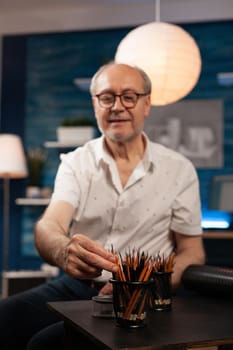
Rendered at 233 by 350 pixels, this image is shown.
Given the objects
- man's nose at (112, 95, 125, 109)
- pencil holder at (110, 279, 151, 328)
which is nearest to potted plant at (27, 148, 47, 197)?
man's nose at (112, 95, 125, 109)

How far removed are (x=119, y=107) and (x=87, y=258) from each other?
0.76 m

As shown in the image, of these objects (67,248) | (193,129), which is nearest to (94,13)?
(193,129)

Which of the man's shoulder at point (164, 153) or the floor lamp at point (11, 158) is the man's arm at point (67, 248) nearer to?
the man's shoulder at point (164, 153)

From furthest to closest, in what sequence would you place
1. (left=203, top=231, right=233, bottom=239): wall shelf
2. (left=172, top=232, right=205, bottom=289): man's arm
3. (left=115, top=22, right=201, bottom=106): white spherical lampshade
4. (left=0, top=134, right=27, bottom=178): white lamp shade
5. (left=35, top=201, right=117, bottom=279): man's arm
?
(left=0, top=134, right=27, bottom=178): white lamp shade → (left=203, top=231, right=233, bottom=239): wall shelf → (left=115, top=22, right=201, bottom=106): white spherical lampshade → (left=172, top=232, right=205, bottom=289): man's arm → (left=35, top=201, right=117, bottom=279): man's arm

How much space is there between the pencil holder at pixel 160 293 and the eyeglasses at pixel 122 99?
739mm

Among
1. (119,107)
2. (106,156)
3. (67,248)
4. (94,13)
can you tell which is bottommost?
(67,248)

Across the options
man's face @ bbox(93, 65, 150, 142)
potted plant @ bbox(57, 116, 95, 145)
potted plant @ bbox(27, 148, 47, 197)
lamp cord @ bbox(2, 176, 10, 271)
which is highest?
potted plant @ bbox(57, 116, 95, 145)

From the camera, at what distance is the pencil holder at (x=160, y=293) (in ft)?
3.55

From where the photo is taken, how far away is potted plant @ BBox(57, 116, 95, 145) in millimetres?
4641

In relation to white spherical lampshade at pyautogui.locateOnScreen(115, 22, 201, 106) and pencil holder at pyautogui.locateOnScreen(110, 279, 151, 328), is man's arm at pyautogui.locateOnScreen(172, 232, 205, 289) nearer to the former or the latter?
pencil holder at pyautogui.locateOnScreen(110, 279, 151, 328)

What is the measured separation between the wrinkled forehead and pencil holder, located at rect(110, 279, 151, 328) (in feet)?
2.88

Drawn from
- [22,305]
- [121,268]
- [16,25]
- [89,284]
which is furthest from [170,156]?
[16,25]

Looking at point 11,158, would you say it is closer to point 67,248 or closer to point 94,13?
point 94,13

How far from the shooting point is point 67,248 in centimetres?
113
